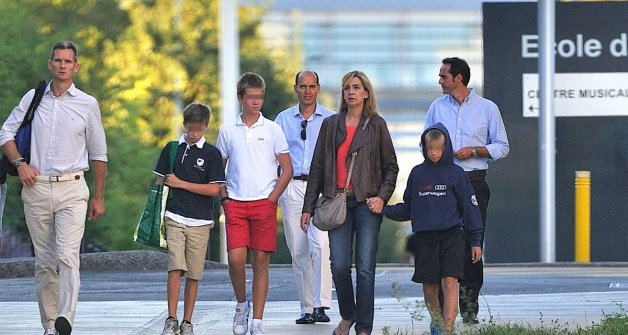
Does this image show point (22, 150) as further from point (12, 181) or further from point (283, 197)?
point (12, 181)

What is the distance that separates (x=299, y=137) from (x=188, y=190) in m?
1.47

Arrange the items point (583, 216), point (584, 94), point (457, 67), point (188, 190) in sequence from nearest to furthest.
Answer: point (188, 190) < point (457, 67) < point (583, 216) < point (584, 94)

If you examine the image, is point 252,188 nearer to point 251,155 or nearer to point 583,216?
point 251,155

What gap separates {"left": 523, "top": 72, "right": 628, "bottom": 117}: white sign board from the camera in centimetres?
1914

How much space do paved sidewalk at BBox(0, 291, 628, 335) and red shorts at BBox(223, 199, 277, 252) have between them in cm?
63

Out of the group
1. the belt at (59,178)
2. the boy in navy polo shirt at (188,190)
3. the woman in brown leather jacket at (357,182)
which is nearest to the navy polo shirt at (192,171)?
the boy in navy polo shirt at (188,190)

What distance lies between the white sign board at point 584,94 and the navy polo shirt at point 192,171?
9438mm

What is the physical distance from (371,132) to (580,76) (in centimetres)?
986

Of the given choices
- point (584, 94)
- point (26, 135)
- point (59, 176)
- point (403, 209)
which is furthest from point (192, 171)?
point (584, 94)

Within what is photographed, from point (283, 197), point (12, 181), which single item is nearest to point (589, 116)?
point (12, 181)

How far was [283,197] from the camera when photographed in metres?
11.3

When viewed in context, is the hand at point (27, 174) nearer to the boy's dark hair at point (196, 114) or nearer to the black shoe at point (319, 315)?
the boy's dark hair at point (196, 114)

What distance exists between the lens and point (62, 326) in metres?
9.62

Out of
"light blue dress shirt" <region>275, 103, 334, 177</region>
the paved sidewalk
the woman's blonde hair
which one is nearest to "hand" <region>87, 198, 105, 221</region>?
the paved sidewalk
